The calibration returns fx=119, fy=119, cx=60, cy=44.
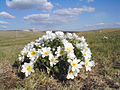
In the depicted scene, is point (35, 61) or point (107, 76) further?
point (107, 76)

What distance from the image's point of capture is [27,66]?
3.29 metres

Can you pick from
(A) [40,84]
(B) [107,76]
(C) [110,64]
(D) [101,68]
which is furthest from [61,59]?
(C) [110,64]

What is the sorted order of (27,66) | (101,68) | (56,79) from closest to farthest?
1. (27,66)
2. (56,79)
3. (101,68)

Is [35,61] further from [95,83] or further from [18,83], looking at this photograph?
[95,83]

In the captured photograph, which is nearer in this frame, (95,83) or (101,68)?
(95,83)

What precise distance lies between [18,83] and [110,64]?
129 inches

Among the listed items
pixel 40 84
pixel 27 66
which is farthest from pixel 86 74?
pixel 27 66

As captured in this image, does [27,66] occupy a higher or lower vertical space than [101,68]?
higher

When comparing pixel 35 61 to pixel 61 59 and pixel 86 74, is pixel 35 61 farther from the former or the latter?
pixel 86 74

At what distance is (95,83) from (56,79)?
→ 1127 mm

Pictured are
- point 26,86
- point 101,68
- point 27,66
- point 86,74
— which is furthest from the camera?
point 101,68

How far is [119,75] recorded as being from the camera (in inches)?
146

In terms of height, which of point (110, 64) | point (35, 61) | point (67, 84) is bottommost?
point (67, 84)

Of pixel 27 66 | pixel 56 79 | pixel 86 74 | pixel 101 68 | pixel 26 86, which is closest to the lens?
pixel 26 86
